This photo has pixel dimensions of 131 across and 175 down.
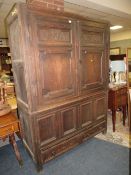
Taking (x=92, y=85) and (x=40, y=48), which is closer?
(x=40, y=48)

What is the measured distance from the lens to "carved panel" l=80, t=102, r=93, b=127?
229cm

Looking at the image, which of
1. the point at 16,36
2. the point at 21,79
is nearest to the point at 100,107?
the point at 21,79

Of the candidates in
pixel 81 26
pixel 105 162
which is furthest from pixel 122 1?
pixel 105 162

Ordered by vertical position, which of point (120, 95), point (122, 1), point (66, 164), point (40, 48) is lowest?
point (66, 164)

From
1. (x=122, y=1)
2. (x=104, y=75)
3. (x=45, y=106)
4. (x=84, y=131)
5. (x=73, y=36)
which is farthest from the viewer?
(x=122, y=1)

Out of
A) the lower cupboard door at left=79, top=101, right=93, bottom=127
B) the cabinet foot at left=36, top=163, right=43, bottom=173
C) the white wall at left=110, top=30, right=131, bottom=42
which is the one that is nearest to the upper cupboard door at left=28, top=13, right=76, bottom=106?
the lower cupboard door at left=79, top=101, right=93, bottom=127

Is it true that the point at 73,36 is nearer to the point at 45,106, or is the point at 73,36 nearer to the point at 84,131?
the point at 45,106

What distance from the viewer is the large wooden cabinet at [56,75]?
1.64 meters

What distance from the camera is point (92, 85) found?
7.71ft

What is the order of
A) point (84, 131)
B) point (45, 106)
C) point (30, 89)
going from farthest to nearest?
1. point (84, 131)
2. point (45, 106)
3. point (30, 89)

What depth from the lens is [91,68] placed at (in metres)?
2.30

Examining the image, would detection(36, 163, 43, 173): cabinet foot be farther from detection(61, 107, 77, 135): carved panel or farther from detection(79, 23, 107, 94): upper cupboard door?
detection(79, 23, 107, 94): upper cupboard door

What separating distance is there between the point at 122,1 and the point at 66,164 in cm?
338

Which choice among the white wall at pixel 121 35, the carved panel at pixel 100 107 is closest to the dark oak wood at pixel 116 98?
the carved panel at pixel 100 107
